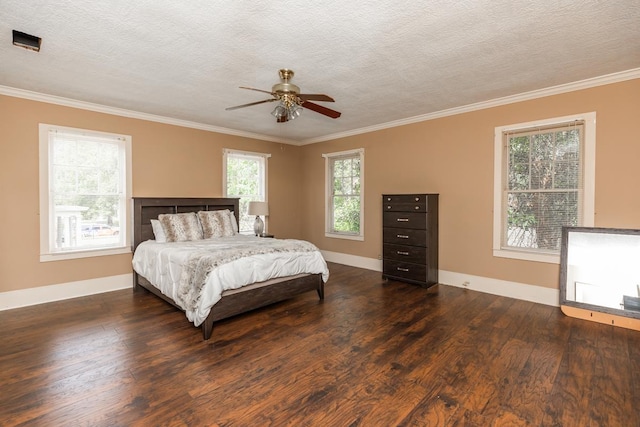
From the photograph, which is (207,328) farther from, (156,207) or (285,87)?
(156,207)

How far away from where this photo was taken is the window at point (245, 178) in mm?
5824

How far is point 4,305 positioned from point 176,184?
2.55 meters

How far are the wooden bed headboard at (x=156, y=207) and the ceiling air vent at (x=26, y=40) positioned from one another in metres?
2.34

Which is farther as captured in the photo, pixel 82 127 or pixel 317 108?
pixel 82 127

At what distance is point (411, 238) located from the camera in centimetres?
466

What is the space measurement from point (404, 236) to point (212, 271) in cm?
296

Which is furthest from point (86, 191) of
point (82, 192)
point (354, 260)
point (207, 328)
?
point (354, 260)

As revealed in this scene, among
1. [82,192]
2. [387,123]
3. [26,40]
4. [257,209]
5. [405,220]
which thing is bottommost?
[405,220]

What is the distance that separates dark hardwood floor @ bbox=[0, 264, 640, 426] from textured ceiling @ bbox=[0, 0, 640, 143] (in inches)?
103

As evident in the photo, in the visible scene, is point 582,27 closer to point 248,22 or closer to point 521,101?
point 521,101

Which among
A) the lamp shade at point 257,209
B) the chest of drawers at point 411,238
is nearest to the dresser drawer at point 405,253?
the chest of drawers at point 411,238

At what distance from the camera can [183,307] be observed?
120 inches

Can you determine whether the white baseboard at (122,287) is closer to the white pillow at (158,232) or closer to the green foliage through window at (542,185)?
the green foliage through window at (542,185)

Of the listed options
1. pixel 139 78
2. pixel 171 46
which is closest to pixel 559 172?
pixel 171 46
